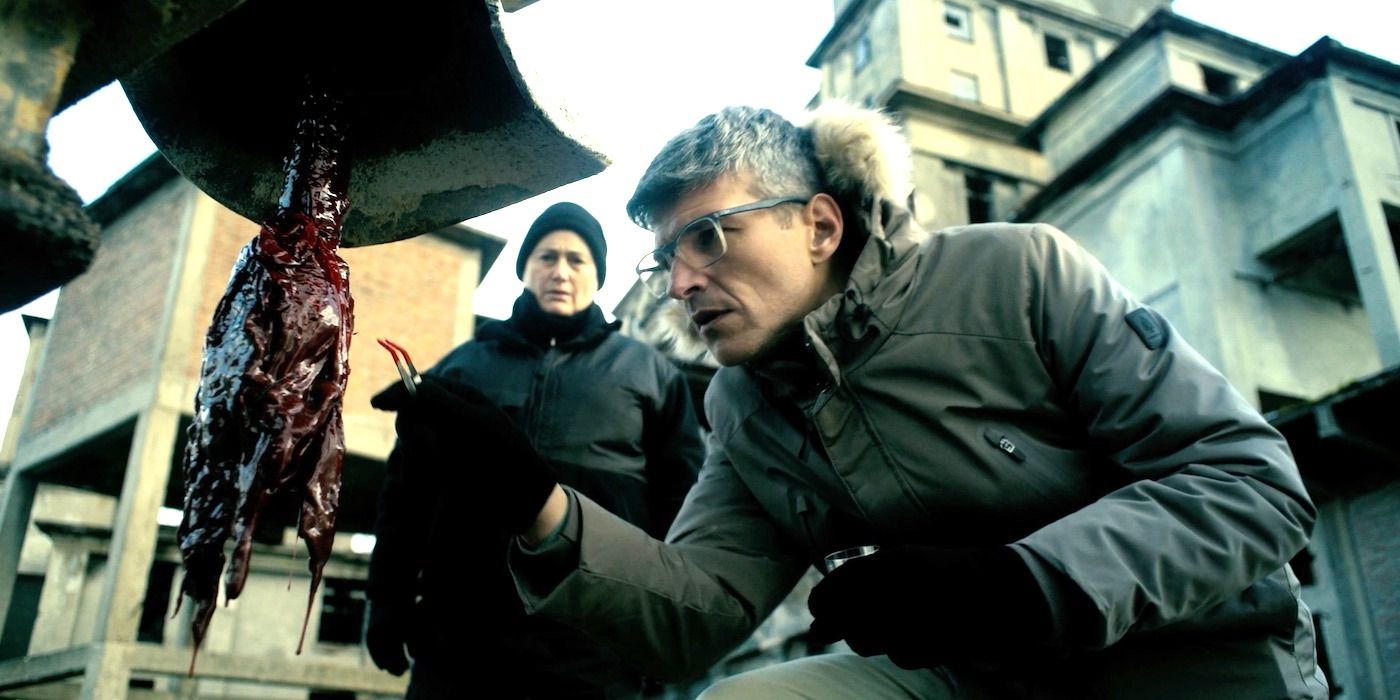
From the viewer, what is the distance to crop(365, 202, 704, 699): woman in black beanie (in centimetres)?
289

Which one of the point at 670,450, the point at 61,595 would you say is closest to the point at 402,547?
the point at 670,450

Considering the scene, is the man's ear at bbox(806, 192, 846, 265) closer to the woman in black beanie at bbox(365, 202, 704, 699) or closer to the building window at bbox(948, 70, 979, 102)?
the woman in black beanie at bbox(365, 202, 704, 699)

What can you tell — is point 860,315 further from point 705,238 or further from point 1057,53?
point 1057,53

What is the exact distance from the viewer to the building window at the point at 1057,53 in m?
24.7

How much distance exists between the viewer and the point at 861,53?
2436 centimetres

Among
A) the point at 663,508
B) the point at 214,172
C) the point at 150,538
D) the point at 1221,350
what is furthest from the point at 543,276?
the point at 1221,350

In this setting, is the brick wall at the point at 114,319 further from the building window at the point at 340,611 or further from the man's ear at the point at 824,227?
the building window at the point at 340,611

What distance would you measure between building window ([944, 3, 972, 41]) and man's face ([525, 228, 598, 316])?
21.8m

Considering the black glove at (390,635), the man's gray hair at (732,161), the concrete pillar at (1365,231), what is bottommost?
the black glove at (390,635)

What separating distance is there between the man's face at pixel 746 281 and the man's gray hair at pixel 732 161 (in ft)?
0.12

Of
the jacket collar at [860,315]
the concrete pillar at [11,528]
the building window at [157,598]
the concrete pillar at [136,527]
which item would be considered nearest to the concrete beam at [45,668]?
the concrete pillar at [136,527]

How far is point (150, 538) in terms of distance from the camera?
802cm

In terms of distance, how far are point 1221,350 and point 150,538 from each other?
1377cm

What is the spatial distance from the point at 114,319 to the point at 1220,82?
747 inches
